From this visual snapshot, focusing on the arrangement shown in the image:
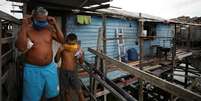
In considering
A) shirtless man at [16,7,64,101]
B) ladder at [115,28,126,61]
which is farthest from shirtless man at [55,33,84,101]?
ladder at [115,28,126,61]

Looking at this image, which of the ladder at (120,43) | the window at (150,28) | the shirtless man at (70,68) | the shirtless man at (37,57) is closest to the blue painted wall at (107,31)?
the ladder at (120,43)

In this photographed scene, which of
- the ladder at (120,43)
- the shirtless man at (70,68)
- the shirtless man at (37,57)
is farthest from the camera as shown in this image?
the ladder at (120,43)

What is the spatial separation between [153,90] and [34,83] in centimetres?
830

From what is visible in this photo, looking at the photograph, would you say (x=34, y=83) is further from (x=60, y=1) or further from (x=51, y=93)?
(x=60, y=1)

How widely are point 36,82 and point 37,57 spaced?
0.34 meters

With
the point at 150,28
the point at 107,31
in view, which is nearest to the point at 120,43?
the point at 107,31

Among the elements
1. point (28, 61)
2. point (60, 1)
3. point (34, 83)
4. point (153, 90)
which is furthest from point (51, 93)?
point (153, 90)

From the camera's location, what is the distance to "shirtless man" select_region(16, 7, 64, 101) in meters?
2.81

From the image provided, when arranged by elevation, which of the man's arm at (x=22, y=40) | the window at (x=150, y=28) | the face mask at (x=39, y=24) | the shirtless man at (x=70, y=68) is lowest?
the shirtless man at (x=70, y=68)

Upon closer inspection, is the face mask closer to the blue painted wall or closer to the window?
the blue painted wall

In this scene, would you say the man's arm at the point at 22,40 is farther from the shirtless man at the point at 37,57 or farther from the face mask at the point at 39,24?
the face mask at the point at 39,24

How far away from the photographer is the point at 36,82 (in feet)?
9.23

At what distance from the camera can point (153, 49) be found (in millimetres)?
14891

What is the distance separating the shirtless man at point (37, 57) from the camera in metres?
2.81
